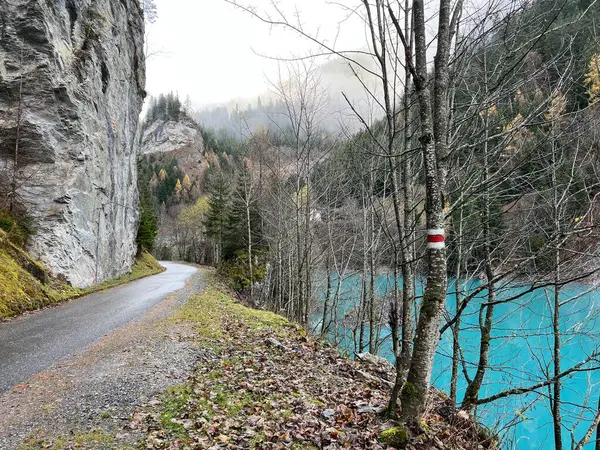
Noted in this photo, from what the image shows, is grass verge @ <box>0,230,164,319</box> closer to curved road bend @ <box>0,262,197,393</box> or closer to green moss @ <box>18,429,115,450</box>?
curved road bend @ <box>0,262,197,393</box>

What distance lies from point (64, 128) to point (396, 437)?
18.6 m

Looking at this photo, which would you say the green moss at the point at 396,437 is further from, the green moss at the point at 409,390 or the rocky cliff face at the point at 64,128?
the rocky cliff face at the point at 64,128

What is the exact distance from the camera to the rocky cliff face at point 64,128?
14.1m

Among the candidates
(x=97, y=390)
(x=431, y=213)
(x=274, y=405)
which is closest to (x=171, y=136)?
(x=97, y=390)

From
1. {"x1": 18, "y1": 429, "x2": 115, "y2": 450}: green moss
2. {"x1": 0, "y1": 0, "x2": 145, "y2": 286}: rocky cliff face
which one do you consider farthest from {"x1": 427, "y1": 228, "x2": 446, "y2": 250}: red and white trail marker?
{"x1": 0, "y1": 0, "x2": 145, "y2": 286}: rocky cliff face

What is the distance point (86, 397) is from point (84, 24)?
70.3 ft

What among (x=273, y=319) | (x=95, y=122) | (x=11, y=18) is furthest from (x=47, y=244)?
(x=273, y=319)

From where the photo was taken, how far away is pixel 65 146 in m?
15.9

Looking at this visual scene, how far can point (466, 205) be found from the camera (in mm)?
6566

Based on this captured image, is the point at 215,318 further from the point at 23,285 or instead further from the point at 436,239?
the point at 436,239

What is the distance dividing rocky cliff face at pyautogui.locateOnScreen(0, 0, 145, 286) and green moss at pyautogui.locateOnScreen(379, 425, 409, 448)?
15215 millimetres

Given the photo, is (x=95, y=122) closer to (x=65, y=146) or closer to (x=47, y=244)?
(x=65, y=146)

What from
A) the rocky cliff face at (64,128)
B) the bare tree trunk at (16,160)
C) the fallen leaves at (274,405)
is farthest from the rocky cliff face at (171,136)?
the fallen leaves at (274,405)

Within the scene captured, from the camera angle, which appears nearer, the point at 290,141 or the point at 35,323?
the point at 35,323
